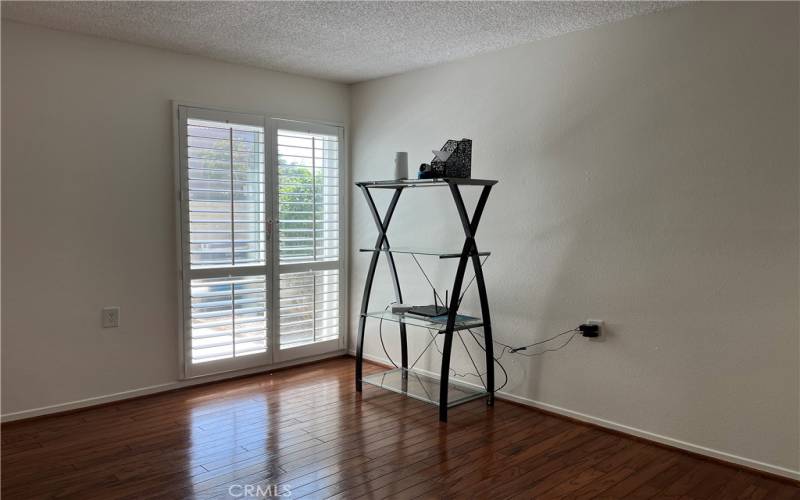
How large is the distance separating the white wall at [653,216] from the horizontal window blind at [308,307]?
115cm

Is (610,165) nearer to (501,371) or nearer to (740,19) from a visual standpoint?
(740,19)

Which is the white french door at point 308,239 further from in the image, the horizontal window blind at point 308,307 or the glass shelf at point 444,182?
the glass shelf at point 444,182

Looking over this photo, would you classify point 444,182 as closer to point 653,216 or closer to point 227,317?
point 653,216

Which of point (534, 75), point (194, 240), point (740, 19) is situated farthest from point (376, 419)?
point (740, 19)

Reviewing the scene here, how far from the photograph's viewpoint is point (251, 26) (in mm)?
3303

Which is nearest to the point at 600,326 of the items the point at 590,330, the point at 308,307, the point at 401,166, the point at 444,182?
the point at 590,330

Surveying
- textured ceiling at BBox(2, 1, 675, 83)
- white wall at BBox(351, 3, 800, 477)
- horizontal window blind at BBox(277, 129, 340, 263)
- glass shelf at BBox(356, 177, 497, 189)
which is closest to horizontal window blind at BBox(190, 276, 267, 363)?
horizontal window blind at BBox(277, 129, 340, 263)

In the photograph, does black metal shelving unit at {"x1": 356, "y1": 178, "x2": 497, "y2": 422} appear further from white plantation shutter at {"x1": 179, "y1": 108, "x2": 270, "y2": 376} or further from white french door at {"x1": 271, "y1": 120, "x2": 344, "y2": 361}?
white plantation shutter at {"x1": 179, "y1": 108, "x2": 270, "y2": 376}

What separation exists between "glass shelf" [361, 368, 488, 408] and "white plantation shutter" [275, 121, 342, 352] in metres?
0.69

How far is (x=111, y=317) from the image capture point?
3.68m

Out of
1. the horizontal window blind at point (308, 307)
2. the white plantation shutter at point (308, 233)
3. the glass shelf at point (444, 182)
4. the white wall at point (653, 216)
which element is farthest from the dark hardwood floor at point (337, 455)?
the glass shelf at point (444, 182)

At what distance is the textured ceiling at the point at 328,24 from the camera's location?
2982mm

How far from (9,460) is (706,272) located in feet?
11.6

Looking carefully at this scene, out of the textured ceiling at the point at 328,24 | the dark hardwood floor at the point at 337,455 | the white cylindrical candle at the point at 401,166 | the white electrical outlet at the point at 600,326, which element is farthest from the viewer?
the white cylindrical candle at the point at 401,166
